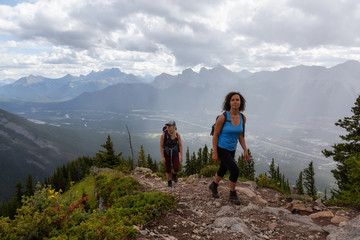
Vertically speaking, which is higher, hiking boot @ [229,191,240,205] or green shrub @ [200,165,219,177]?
hiking boot @ [229,191,240,205]

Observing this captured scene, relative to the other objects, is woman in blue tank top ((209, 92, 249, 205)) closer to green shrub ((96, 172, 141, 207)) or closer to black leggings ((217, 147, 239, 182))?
black leggings ((217, 147, 239, 182))

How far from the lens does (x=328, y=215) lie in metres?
5.41

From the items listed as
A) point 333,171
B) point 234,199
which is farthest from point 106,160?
point 333,171

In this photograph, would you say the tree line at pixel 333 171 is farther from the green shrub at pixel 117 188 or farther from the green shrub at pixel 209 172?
the green shrub at pixel 117 188

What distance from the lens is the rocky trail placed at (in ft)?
14.2

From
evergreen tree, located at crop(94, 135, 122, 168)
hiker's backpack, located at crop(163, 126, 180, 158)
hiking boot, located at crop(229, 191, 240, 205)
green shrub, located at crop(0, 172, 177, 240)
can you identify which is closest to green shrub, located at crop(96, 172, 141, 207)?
hiker's backpack, located at crop(163, 126, 180, 158)

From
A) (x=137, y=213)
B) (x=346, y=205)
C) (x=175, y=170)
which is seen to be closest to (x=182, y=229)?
(x=137, y=213)

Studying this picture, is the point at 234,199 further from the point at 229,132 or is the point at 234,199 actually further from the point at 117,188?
the point at 117,188

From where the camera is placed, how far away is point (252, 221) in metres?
5.32

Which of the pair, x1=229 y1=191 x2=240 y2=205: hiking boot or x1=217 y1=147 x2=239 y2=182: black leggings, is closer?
x1=217 y1=147 x2=239 y2=182: black leggings

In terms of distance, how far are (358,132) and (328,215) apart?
464 inches

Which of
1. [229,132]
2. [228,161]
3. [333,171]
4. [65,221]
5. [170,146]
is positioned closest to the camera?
[65,221]

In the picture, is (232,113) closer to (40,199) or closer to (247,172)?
(40,199)

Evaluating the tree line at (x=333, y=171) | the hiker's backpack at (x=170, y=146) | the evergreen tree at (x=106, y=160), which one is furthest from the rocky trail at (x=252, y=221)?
the evergreen tree at (x=106, y=160)
